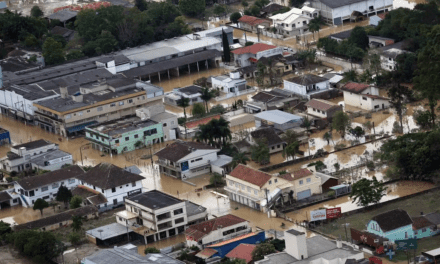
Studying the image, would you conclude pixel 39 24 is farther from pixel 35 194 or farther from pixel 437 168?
pixel 437 168

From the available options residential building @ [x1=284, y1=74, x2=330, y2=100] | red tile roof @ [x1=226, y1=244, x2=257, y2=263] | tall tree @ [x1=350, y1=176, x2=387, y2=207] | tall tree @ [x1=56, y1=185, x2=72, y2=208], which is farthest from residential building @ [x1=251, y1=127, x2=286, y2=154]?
red tile roof @ [x1=226, y1=244, x2=257, y2=263]

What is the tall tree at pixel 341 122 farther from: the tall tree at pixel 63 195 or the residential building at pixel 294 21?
the residential building at pixel 294 21

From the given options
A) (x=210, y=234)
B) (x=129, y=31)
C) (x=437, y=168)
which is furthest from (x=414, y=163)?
(x=129, y=31)

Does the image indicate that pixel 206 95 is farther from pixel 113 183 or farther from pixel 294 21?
pixel 294 21

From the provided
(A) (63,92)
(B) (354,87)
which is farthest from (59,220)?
(B) (354,87)

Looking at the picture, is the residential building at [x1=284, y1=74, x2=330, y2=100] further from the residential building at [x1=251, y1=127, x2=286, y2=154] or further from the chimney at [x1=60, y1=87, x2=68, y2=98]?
the chimney at [x1=60, y1=87, x2=68, y2=98]
